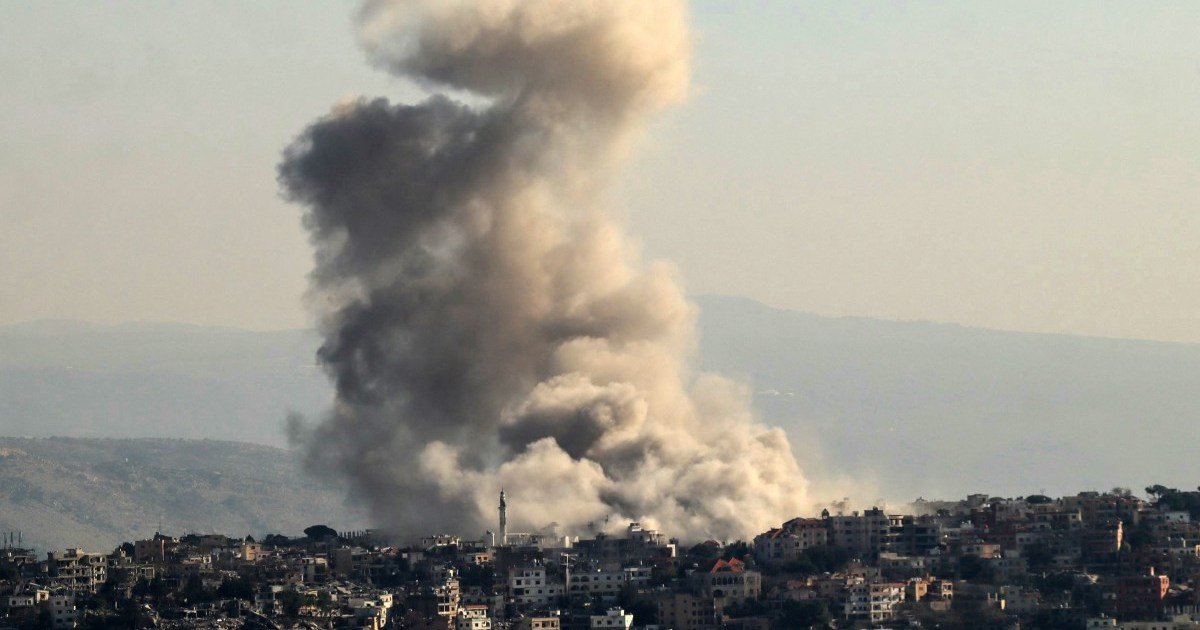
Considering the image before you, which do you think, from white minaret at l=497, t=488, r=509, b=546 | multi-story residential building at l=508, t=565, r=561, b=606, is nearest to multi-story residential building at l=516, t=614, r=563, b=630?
multi-story residential building at l=508, t=565, r=561, b=606

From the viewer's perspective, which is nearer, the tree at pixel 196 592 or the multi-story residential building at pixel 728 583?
the multi-story residential building at pixel 728 583

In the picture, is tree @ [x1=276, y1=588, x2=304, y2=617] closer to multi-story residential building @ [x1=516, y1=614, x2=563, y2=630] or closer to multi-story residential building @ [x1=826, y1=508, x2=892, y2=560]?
multi-story residential building @ [x1=516, y1=614, x2=563, y2=630]

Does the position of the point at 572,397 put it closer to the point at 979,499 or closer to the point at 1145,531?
the point at 979,499

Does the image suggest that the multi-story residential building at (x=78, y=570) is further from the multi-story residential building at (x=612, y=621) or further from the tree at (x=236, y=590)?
the multi-story residential building at (x=612, y=621)

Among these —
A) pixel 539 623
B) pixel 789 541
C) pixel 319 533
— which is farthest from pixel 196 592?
pixel 319 533

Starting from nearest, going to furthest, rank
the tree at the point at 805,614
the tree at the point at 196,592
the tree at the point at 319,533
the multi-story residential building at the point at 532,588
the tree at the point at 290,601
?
the tree at the point at 805,614 → the tree at the point at 290,601 → the tree at the point at 196,592 → the multi-story residential building at the point at 532,588 → the tree at the point at 319,533

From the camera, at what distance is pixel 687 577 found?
97.3m

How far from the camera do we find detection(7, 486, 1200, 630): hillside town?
92.6m

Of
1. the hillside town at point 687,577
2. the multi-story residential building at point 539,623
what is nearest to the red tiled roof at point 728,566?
the hillside town at point 687,577

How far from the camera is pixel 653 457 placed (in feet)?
371

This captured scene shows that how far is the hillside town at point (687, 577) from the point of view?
92.6 metres

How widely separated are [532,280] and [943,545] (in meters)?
26.0

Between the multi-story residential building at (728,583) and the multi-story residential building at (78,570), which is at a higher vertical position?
the multi-story residential building at (78,570)

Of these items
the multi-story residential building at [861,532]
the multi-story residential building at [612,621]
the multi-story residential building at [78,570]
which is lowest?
the multi-story residential building at [612,621]
